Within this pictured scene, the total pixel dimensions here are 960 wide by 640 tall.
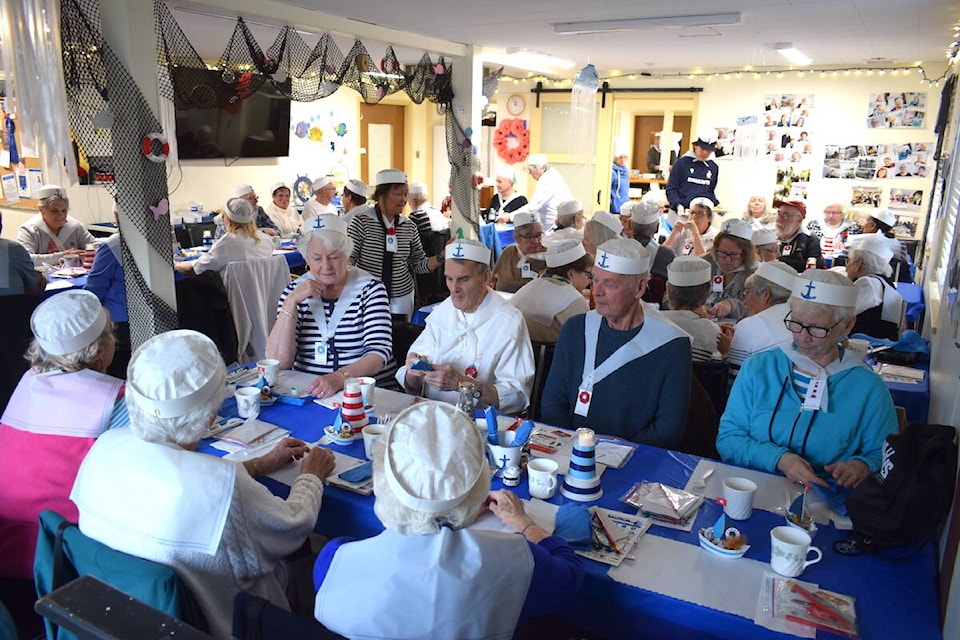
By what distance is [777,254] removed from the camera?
565cm

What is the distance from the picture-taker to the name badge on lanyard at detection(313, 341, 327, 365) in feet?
10.4

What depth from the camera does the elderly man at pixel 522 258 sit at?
16.5 feet

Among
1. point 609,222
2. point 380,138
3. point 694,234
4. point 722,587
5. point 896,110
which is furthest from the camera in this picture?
point 380,138

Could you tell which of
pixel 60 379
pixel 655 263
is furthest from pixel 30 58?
pixel 655 263

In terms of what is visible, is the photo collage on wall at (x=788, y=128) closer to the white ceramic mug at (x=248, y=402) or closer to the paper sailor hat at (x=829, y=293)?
the paper sailor hat at (x=829, y=293)

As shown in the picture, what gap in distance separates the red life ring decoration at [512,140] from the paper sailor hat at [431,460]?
35.0ft

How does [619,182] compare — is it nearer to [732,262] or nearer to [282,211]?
[282,211]

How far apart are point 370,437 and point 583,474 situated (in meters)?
0.73

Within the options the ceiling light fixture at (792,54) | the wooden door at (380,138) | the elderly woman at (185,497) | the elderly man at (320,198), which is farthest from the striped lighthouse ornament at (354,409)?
the wooden door at (380,138)

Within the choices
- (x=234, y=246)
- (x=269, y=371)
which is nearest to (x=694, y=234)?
(x=234, y=246)

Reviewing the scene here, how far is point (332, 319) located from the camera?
10.4ft

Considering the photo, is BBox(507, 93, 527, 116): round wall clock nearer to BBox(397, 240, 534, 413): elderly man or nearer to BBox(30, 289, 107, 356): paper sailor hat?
BBox(397, 240, 534, 413): elderly man

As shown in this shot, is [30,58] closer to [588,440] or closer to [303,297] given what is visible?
[303,297]

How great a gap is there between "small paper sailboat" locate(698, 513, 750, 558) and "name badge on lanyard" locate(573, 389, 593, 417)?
35.0 inches
